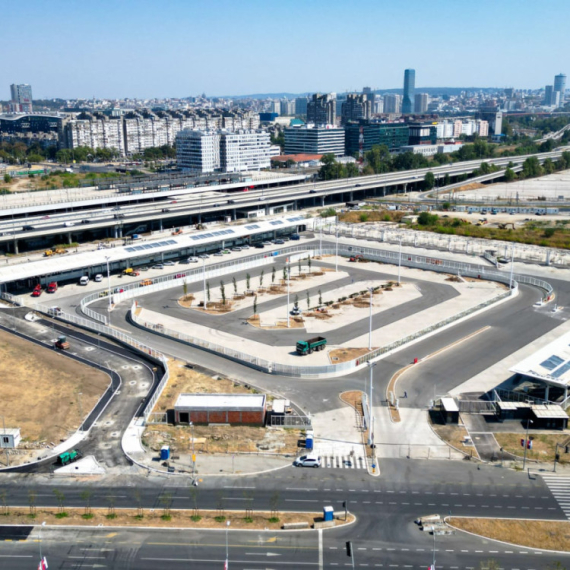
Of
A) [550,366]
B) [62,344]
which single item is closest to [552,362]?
[550,366]

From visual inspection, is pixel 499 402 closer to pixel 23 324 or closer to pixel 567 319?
pixel 567 319

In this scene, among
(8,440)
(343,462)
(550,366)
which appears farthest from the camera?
(550,366)

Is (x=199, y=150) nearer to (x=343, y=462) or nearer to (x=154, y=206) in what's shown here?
(x=154, y=206)

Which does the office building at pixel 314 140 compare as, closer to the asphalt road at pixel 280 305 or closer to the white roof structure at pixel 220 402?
the asphalt road at pixel 280 305

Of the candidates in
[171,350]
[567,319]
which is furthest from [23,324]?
[567,319]

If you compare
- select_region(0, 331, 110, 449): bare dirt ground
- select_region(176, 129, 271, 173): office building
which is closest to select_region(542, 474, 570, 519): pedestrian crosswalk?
select_region(0, 331, 110, 449): bare dirt ground

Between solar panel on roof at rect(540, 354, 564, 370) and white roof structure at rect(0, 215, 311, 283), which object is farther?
white roof structure at rect(0, 215, 311, 283)

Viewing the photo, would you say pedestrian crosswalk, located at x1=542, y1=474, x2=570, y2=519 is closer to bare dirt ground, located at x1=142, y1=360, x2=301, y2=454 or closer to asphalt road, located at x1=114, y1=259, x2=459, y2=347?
bare dirt ground, located at x1=142, y1=360, x2=301, y2=454

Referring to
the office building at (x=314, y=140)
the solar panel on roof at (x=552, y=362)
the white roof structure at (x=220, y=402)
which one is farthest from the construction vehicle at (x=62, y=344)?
the office building at (x=314, y=140)
